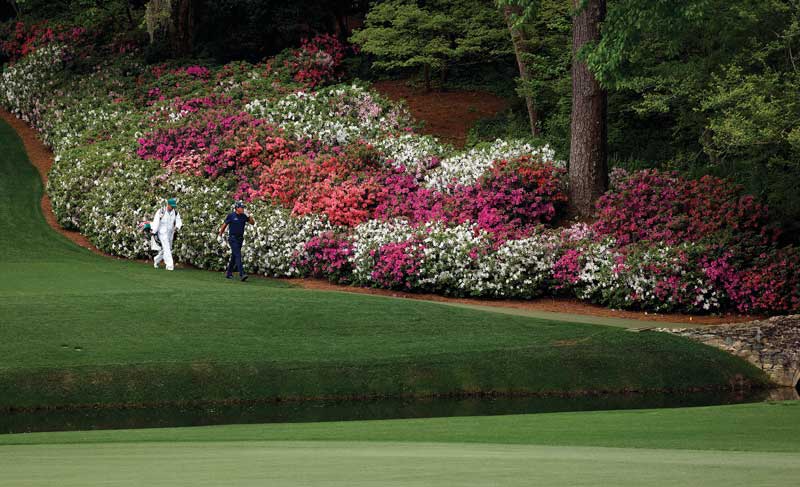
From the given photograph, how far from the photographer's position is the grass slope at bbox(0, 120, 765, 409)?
1475 cm

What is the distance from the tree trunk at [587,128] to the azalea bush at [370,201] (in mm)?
587

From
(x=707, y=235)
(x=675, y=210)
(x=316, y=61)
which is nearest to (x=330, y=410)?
(x=707, y=235)

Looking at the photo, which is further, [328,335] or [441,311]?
[441,311]

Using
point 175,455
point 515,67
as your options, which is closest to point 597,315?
point 175,455

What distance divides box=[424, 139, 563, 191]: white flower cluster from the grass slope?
232 inches

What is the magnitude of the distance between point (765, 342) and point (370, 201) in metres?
10.9

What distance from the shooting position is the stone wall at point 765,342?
16500 millimetres

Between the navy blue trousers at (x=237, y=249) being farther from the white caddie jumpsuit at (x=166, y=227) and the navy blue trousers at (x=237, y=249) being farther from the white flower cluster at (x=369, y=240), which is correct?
the white flower cluster at (x=369, y=240)

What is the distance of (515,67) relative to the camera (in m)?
36.2

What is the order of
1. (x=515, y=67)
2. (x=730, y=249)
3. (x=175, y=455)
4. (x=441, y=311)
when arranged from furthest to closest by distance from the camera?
(x=515, y=67) → (x=730, y=249) → (x=441, y=311) → (x=175, y=455)

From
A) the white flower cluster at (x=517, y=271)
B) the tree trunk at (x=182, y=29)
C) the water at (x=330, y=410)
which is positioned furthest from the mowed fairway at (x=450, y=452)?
the tree trunk at (x=182, y=29)

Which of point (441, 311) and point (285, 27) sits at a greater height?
point (285, 27)

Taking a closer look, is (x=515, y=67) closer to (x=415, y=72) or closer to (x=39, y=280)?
(x=415, y=72)

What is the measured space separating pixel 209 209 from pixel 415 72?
14116mm
